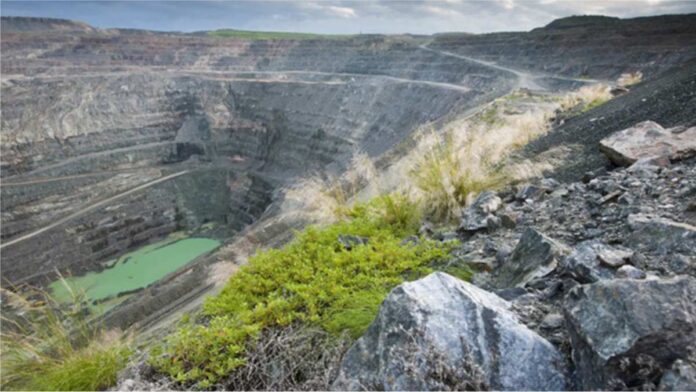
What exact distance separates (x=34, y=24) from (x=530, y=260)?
9361 centimetres

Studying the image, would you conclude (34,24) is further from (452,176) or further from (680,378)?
(680,378)

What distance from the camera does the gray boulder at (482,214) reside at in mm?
3907

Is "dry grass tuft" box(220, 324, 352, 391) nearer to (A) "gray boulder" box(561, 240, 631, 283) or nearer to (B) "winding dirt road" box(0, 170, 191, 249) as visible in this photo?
(A) "gray boulder" box(561, 240, 631, 283)

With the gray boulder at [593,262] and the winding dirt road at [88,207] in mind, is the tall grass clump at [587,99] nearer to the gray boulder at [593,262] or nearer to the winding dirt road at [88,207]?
the gray boulder at [593,262]

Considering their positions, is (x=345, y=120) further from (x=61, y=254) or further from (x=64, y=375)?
(x=64, y=375)

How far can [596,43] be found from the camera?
29.4 metres

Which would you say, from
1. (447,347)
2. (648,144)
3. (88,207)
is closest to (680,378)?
(447,347)

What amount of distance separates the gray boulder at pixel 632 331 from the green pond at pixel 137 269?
23055 millimetres

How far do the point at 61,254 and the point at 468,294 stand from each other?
31731 millimetres

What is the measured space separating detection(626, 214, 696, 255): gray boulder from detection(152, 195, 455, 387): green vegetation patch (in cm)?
137

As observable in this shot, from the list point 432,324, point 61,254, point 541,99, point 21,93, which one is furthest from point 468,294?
point 21,93

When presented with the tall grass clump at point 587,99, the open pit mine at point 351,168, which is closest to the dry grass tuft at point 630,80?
the open pit mine at point 351,168

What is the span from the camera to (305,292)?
3256mm

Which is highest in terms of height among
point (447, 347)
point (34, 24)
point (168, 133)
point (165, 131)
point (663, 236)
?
point (34, 24)
